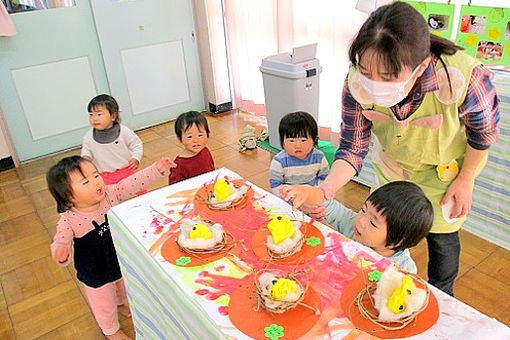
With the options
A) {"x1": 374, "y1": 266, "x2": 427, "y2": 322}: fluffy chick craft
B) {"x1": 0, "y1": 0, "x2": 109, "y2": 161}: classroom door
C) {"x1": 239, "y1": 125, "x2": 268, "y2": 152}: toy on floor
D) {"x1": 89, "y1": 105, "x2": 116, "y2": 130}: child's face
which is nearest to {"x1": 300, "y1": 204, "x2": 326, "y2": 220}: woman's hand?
{"x1": 374, "y1": 266, "x2": 427, "y2": 322}: fluffy chick craft

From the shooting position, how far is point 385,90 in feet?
3.50

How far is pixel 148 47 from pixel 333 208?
2700 millimetres

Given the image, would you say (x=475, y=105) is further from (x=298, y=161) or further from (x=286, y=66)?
(x=286, y=66)

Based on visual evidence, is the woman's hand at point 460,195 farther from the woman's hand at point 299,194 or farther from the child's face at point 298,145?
the child's face at point 298,145

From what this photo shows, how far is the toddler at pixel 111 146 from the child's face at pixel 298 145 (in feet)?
2.83

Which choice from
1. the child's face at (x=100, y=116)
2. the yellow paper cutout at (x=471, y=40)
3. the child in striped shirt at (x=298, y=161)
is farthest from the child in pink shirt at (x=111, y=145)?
the yellow paper cutout at (x=471, y=40)

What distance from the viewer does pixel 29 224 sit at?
8.76ft

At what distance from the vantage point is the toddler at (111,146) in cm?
230

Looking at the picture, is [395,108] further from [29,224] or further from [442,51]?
[29,224]

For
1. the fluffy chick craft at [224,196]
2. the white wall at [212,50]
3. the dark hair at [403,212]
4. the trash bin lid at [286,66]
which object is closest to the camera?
the dark hair at [403,212]

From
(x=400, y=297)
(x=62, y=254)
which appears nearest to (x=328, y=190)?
(x=400, y=297)

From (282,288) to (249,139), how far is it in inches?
99.7

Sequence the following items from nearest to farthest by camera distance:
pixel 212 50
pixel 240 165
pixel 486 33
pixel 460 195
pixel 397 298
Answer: pixel 397 298 → pixel 460 195 → pixel 486 33 → pixel 240 165 → pixel 212 50

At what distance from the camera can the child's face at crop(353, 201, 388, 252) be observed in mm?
1115
